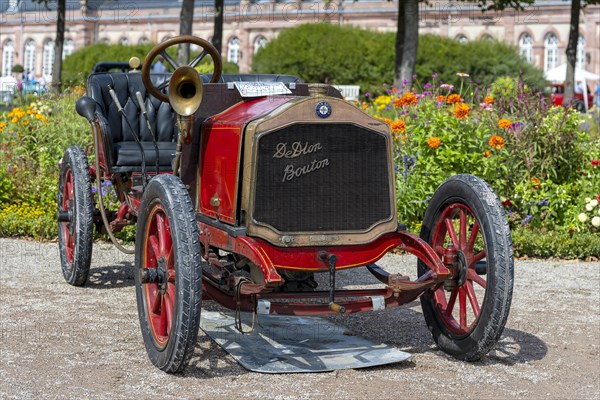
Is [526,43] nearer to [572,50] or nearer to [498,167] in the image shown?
[572,50]

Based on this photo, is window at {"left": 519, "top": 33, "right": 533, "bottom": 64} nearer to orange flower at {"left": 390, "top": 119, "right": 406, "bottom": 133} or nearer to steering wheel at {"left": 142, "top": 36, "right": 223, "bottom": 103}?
orange flower at {"left": 390, "top": 119, "right": 406, "bottom": 133}

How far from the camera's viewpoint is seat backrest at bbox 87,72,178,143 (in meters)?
7.54

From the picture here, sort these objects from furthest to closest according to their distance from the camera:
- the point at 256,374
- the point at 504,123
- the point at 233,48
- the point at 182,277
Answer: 1. the point at 233,48
2. the point at 504,123
3. the point at 256,374
4. the point at 182,277

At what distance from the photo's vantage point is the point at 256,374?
5008 millimetres

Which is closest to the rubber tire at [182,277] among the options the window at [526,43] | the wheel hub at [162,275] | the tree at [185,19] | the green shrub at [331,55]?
the wheel hub at [162,275]

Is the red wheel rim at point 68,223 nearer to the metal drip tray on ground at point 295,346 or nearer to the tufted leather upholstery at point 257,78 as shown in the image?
the tufted leather upholstery at point 257,78

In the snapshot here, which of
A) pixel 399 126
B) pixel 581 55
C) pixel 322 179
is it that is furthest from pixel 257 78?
pixel 581 55

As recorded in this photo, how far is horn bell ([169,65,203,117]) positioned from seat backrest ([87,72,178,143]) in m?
2.24

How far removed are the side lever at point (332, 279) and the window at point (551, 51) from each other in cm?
5560

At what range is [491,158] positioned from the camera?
9.46m

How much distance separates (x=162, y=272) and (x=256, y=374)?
681 mm

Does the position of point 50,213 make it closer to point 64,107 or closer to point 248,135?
point 64,107

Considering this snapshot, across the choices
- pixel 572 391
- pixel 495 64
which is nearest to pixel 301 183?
pixel 572 391

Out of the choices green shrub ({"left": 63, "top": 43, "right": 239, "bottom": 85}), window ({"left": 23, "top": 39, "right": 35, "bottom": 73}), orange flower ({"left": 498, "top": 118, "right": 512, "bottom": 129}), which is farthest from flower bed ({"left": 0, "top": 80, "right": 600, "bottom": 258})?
window ({"left": 23, "top": 39, "right": 35, "bottom": 73})
